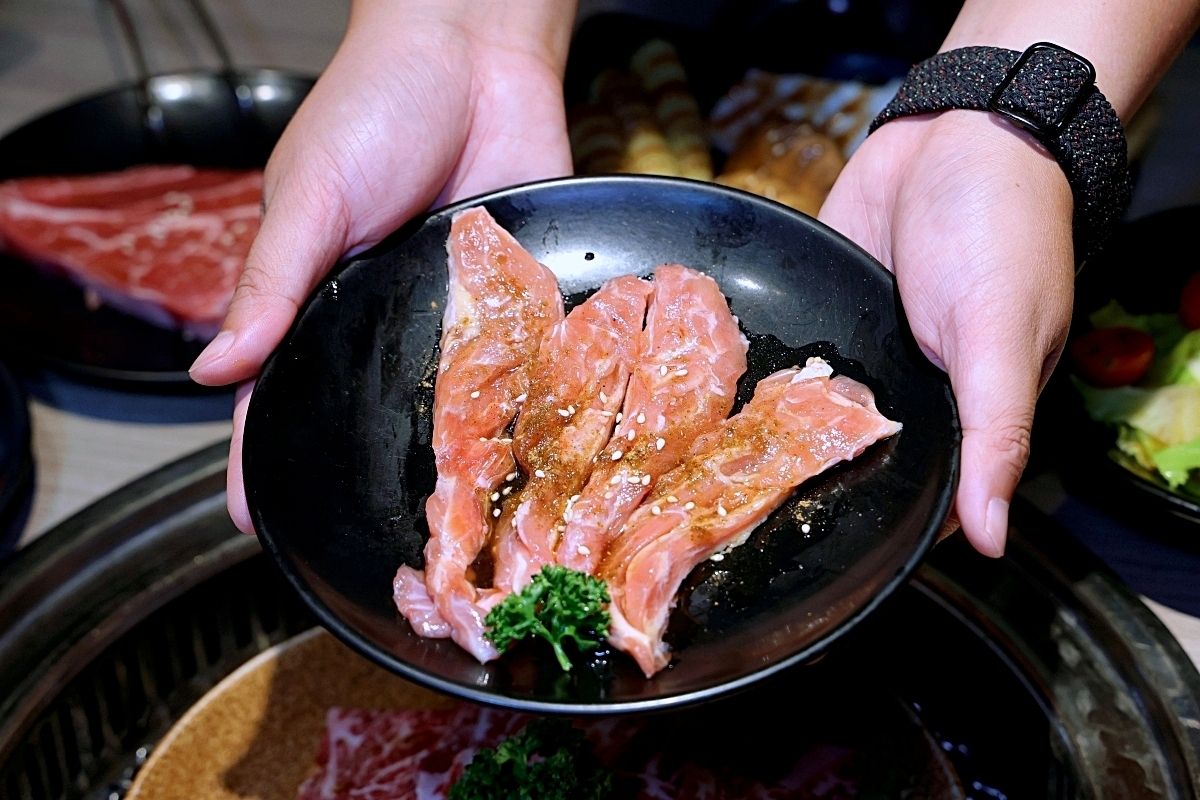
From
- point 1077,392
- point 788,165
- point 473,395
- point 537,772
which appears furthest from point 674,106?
point 537,772

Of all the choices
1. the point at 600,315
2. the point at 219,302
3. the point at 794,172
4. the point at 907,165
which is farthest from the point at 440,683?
the point at 794,172

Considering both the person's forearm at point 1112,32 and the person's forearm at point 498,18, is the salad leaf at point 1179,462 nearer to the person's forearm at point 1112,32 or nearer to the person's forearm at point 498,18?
the person's forearm at point 1112,32

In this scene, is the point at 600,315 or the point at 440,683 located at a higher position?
the point at 600,315

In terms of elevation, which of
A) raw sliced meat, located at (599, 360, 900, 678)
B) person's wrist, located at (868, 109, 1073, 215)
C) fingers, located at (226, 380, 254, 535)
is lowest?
fingers, located at (226, 380, 254, 535)

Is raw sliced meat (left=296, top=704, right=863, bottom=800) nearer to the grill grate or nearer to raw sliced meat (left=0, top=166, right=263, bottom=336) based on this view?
the grill grate

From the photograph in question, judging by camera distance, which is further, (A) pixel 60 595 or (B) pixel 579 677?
(A) pixel 60 595

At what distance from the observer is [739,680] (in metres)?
1.48

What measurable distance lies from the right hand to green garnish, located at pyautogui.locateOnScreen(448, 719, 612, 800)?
69 cm

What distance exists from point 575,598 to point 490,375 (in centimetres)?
64

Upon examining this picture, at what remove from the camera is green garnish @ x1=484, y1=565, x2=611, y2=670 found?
62.5 inches

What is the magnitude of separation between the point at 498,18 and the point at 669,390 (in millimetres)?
1330

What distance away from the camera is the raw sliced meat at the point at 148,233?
3107mm

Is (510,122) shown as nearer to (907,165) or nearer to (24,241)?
(907,165)

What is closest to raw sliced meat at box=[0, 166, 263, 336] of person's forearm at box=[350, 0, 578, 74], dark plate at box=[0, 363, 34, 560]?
dark plate at box=[0, 363, 34, 560]
